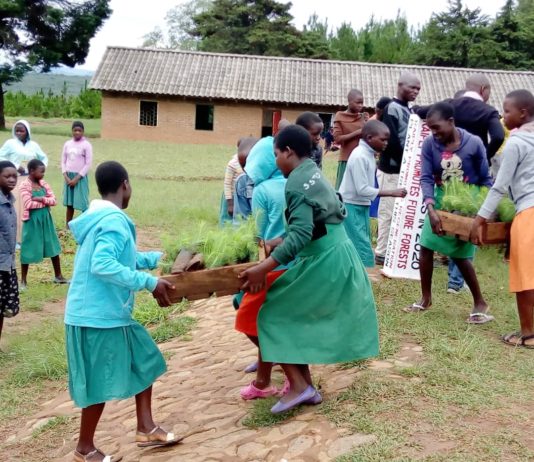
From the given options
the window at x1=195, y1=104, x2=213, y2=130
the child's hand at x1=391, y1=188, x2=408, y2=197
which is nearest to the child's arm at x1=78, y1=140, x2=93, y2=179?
the child's hand at x1=391, y1=188, x2=408, y2=197

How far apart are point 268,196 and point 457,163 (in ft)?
6.47

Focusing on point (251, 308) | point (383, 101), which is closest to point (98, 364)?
point (251, 308)

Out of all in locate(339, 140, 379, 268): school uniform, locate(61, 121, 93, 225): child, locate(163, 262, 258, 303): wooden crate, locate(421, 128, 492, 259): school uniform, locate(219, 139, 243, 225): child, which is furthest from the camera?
locate(61, 121, 93, 225): child

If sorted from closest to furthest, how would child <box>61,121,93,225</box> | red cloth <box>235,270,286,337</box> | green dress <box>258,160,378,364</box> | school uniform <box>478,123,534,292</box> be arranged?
green dress <box>258,160,378,364</box>
red cloth <box>235,270,286,337</box>
school uniform <box>478,123,534,292</box>
child <box>61,121,93,225</box>

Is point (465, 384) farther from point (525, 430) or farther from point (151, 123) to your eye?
point (151, 123)

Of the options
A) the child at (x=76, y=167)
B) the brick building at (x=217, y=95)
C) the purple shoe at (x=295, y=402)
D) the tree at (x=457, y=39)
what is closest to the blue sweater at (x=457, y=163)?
the purple shoe at (x=295, y=402)

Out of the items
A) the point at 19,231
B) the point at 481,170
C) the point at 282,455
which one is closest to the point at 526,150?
the point at 481,170

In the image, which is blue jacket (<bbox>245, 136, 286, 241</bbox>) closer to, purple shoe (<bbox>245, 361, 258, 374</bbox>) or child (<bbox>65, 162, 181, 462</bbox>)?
child (<bbox>65, 162, 181, 462</bbox>)

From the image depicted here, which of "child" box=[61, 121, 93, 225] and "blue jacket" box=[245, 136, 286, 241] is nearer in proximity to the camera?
"blue jacket" box=[245, 136, 286, 241]

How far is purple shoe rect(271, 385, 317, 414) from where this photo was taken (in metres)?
3.96

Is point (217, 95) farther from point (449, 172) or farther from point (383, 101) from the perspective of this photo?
point (449, 172)

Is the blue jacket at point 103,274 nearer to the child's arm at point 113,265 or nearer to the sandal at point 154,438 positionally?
the child's arm at point 113,265

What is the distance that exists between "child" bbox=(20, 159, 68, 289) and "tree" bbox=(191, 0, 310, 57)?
34.5m

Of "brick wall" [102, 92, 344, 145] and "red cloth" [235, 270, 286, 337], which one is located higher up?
"brick wall" [102, 92, 344, 145]
